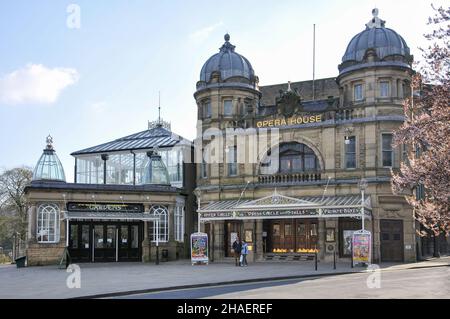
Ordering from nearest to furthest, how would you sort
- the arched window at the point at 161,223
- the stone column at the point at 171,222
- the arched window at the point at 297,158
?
the arched window at the point at 297,158 → the arched window at the point at 161,223 → the stone column at the point at 171,222

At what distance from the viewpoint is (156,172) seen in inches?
1711

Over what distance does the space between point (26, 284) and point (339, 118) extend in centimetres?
2194

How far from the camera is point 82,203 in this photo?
38500 millimetres

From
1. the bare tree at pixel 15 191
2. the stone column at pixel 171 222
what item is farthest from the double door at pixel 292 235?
the bare tree at pixel 15 191

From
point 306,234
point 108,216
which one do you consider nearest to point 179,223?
point 108,216

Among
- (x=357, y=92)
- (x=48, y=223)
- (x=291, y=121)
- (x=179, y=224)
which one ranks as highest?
(x=357, y=92)

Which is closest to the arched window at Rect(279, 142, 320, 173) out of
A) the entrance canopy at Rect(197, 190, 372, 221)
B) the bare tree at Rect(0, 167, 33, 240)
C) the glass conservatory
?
the entrance canopy at Rect(197, 190, 372, 221)

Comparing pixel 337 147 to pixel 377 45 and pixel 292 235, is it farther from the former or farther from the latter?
pixel 377 45

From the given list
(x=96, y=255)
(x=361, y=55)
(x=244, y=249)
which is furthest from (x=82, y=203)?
(x=361, y=55)

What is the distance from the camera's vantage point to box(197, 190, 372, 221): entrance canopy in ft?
112

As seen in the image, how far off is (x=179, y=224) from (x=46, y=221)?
9.41 metres

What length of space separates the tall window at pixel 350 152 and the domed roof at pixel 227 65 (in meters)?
9.42

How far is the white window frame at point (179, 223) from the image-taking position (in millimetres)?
42188

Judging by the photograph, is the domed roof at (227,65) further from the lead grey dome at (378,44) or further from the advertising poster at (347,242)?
the advertising poster at (347,242)
